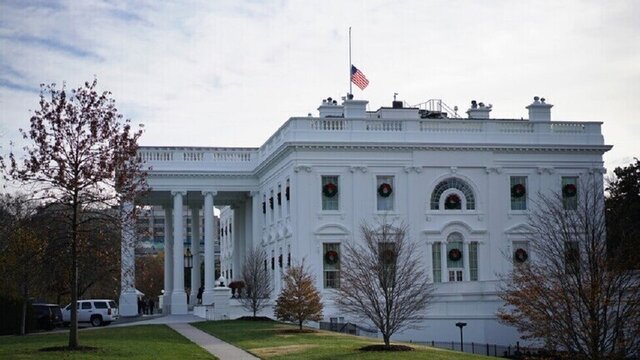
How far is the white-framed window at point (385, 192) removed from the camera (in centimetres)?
6188

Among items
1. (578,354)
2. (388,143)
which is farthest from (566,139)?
(578,354)

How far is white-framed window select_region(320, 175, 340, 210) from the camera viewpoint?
6128 centimetres

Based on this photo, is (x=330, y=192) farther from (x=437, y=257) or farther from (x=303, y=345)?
(x=303, y=345)

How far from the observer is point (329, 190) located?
201ft

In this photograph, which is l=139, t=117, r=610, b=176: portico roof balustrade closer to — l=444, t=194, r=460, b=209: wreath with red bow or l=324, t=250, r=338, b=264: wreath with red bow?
l=444, t=194, r=460, b=209: wreath with red bow

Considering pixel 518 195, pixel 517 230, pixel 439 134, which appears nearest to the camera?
pixel 439 134

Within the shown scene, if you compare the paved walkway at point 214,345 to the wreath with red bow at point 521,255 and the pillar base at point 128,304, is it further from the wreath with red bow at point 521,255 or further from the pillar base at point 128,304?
the pillar base at point 128,304

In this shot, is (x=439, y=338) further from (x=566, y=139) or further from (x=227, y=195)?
(x=227, y=195)

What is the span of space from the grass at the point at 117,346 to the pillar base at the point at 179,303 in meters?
26.6

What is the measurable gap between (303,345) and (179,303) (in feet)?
126

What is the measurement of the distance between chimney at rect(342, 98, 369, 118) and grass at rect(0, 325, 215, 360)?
73.4 ft

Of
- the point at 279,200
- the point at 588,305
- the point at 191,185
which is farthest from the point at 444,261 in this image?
the point at 588,305

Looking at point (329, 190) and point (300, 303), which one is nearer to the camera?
point (300, 303)

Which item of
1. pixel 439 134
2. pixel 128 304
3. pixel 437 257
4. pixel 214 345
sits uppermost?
pixel 439 134
